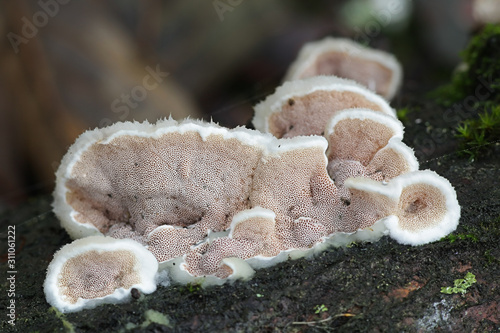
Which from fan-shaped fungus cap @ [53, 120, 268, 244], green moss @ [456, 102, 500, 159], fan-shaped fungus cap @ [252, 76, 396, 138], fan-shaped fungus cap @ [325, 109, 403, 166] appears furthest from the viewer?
green moss @ [456, 102, 500, 159]

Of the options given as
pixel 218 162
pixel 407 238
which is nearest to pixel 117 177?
pixel 218 162

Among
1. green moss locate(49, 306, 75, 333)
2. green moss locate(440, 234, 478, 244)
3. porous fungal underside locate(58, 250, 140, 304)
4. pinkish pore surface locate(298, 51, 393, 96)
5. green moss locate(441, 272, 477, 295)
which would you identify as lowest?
green moss locate(441, 272, 477, 295)

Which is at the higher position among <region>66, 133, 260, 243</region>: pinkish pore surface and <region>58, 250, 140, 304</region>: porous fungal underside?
<region>66, 133, 260, 243</region>: pinkish pore surface

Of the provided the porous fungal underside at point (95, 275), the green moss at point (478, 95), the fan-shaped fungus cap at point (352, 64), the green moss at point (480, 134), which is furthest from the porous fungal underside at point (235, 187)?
the fan-shaped fungus cap at point (352, 64)

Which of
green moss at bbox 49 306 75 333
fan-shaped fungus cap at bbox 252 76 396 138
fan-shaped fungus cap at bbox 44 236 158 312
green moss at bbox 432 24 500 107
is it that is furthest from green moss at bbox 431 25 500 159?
green moss at bbox 49 306 75 333

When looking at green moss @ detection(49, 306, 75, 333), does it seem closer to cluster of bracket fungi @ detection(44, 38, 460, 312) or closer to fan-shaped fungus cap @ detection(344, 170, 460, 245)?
cluster of bracket fungi @ detection(44, 38, 460, 312)

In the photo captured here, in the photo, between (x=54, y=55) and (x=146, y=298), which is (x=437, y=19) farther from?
(x=146, y=298)

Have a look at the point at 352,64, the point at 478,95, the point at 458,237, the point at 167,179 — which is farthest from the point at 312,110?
the point at 478,95

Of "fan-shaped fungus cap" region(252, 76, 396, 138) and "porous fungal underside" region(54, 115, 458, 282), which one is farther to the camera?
"fan-shaped fungus cap" region(252, 76, 396, 138)
